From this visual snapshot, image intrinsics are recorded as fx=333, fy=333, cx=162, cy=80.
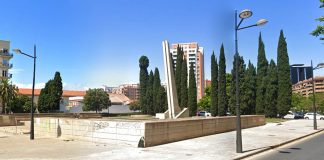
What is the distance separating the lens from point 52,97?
69750mm

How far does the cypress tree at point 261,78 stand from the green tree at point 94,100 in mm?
41110

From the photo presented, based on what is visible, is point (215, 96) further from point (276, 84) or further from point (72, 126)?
point (72, 126)

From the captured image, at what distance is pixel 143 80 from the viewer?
7456cm

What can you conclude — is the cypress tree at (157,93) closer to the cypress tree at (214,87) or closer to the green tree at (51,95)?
the cypress tree at (214,87)

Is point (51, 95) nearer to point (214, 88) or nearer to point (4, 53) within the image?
point (4, 53)

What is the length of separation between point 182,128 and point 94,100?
212 ft

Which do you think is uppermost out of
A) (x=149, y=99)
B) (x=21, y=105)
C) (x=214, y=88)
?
(x=214, y=88)

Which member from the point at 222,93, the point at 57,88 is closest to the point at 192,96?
the point at 222,93

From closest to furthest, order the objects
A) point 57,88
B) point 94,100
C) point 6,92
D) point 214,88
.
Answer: point 214,88 → point 6,92 → point 57,88 → point 94,100

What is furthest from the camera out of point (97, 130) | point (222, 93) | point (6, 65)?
point (6, 65)

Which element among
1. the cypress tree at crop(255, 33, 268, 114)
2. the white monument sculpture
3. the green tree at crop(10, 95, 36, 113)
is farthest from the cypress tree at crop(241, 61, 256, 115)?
the green tree at crop(10, 95, 36, 113)

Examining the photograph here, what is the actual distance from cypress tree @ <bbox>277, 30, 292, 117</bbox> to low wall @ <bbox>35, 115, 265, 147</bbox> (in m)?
30.1

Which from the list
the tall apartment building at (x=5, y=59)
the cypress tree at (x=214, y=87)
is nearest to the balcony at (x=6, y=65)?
the tall apartment building at (x=5, y=59)

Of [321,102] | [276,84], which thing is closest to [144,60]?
[276,84]
